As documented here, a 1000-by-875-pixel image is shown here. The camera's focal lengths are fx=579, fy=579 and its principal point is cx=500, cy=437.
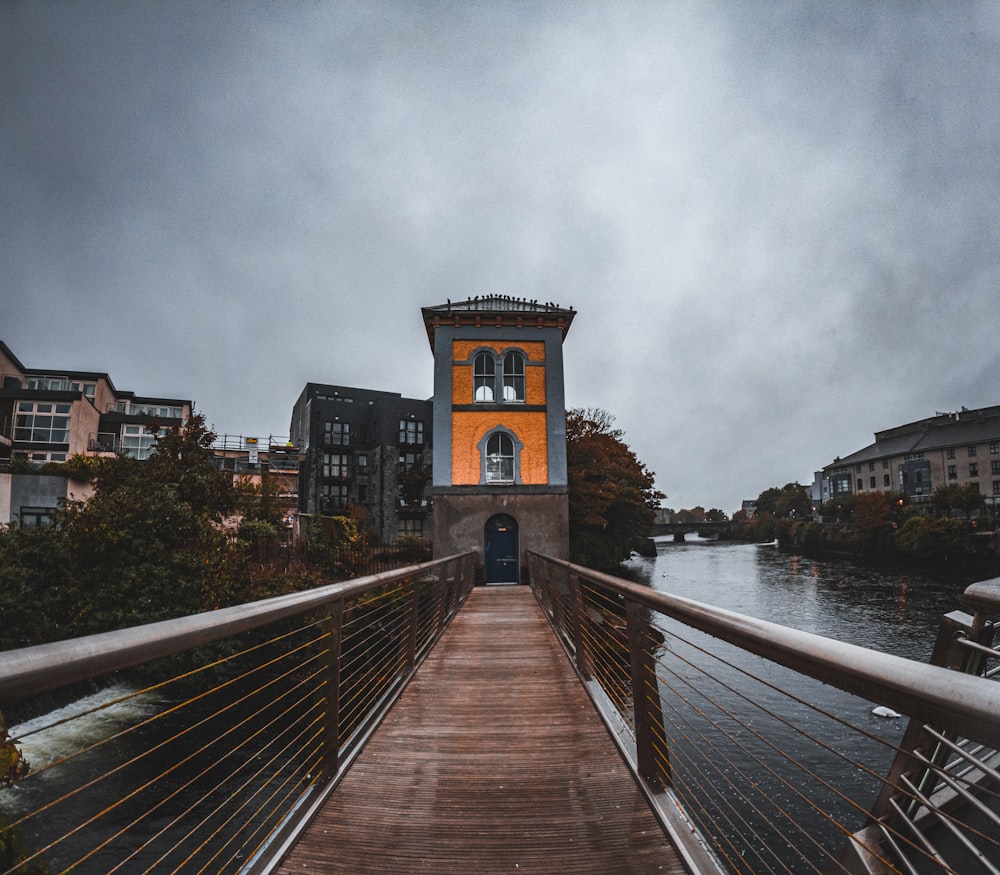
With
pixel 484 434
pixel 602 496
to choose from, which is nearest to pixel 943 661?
pixel 484 434

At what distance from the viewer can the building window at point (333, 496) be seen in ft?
112

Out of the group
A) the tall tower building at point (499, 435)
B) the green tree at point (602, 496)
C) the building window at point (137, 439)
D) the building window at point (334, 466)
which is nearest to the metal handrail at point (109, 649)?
the tall tower building at point (499, 435)

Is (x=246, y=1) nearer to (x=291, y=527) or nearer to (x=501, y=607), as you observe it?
(x=291, y=527)

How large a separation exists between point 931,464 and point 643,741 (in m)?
65.6

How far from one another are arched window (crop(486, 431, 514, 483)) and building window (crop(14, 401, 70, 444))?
2164 cm

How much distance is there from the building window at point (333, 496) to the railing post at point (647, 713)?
1277 inches

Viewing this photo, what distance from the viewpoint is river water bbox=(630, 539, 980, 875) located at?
3.77 meters

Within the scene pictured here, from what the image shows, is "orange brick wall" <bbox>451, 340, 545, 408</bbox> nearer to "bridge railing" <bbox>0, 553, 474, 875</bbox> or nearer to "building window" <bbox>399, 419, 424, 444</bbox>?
"bridge railing" <bbox>0, 553, 474, 875</bbox>

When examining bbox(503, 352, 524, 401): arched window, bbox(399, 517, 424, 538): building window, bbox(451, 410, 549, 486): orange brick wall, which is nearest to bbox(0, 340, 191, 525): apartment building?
bbox(451, 410, 549, 486): orange brick wall

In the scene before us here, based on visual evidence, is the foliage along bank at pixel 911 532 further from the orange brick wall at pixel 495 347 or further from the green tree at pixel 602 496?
the orange brick wall at pixel 495 347

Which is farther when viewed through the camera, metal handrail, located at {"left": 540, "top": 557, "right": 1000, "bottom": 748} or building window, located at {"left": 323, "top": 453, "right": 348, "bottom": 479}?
building window, located at {"left": 323, "top": 453, "right": 348, "bottom": 479}

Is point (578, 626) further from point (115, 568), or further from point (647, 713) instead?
point (115, 568)

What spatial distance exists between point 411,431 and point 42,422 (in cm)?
1832

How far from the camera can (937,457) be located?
54719 millimetres
